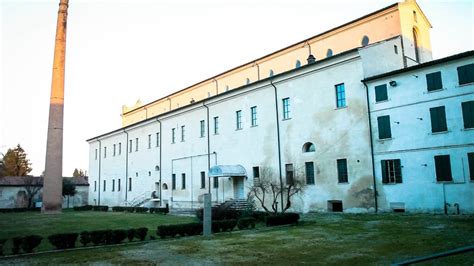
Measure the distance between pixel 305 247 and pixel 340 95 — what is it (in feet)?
51.0

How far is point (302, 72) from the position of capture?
2773 centimetres

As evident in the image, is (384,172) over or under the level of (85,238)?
over

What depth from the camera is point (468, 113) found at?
760 inches

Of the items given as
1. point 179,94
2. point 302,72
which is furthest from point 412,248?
point 179,94

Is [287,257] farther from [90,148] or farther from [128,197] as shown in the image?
[90,148]

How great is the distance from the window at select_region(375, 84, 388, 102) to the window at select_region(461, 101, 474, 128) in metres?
4.27

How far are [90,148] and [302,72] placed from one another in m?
45.5

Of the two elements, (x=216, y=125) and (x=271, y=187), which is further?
(x=216, y=125)

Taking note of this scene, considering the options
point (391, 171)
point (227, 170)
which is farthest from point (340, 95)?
point (227, 170)

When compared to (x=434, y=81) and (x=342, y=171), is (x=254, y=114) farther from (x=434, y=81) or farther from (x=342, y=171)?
(x=434, y=81)

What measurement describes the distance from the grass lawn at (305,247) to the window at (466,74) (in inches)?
284

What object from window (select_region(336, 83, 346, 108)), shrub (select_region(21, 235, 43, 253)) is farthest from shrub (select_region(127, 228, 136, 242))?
window (select_region(336, 83, 346, 108))

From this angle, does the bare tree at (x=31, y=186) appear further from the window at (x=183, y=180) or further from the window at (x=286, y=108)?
the window at (x=286, y=108)

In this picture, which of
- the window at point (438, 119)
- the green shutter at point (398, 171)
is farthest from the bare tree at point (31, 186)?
the window at point (438, 119)
